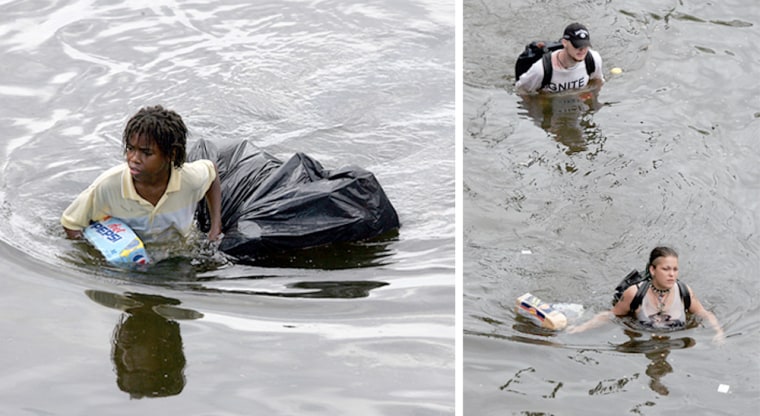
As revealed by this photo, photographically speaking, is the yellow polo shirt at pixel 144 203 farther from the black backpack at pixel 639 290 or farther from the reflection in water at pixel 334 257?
the black backpack at pixel 639 290

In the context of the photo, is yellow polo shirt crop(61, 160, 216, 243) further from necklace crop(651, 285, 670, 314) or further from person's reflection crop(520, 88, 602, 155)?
person's reflection crop(520, 88, 602, 155)

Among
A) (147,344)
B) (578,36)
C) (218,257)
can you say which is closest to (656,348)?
(218,257)

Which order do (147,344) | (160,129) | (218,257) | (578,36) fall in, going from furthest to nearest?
(578,36) → (218,257) → (160,129) → (147,344)

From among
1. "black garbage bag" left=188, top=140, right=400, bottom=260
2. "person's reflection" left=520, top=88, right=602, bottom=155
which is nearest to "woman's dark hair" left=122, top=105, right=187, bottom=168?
"black garbage bag" left=188, top=140, right=400, bottom=260

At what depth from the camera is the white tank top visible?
24.2ft

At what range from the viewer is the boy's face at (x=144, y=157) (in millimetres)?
6652

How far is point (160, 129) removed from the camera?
6.63 m

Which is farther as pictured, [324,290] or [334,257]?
[334,257]

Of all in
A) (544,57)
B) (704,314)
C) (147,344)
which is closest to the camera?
(147,344)

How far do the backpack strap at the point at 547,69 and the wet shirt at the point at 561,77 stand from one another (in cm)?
3

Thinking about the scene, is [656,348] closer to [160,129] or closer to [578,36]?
[160,129]

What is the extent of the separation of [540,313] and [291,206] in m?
1.76

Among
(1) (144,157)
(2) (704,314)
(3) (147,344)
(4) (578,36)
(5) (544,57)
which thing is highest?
(4) (578,36)

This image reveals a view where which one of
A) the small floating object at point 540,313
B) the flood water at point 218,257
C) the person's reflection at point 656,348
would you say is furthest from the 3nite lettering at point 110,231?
the person's reflection at point 656,348
